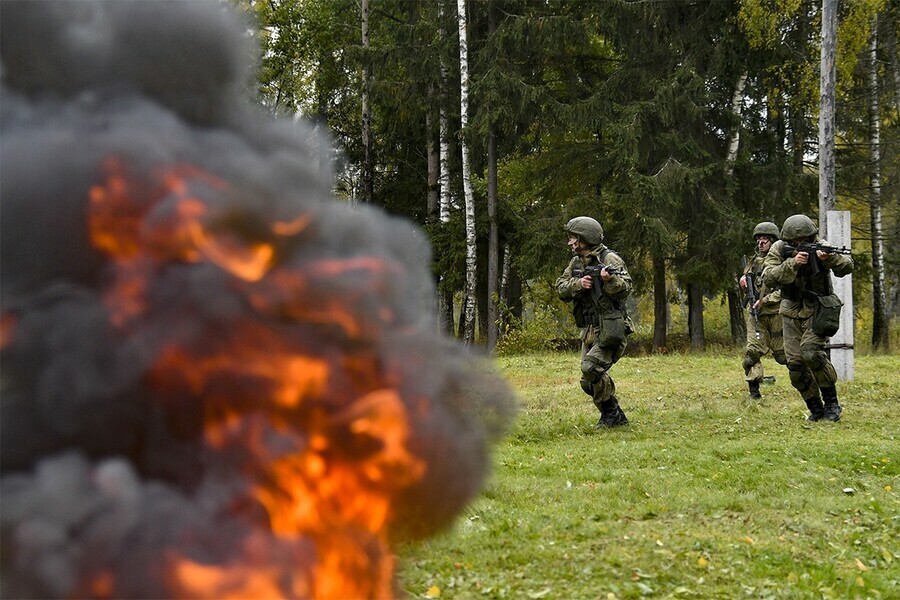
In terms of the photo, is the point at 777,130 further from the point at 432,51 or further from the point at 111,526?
the point at 111,526

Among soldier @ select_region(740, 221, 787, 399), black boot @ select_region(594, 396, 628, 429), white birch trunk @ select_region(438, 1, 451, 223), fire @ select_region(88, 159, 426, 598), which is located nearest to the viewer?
fire @ select_region(88, 159, 426, 598)

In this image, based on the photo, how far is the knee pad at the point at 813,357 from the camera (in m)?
12.0

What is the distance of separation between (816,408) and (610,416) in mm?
2546

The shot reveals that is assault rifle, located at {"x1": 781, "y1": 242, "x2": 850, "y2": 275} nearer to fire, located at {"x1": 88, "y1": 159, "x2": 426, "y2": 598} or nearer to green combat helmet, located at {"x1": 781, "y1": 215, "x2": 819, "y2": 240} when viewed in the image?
green combat helmet, located at {"x1": 781, "y1": 215, "x2": 819, "y2": 240}

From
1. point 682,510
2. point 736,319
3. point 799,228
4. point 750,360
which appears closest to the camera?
point 682,510

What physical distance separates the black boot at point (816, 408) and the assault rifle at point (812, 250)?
1.59 meters

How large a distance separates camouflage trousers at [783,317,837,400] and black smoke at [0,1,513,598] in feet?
26.4

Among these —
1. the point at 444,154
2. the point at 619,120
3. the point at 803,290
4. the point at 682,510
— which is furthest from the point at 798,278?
the point at 444,154

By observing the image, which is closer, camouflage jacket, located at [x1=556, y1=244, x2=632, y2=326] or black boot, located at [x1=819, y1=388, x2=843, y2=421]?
camouflage jacket, located at [x1=556, y1=244, x2=632, y2=326]

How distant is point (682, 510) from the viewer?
823cm

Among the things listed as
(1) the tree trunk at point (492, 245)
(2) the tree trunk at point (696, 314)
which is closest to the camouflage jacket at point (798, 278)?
(1) the tree trunk at point (492, 245)

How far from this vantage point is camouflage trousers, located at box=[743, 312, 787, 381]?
14242 millimetres

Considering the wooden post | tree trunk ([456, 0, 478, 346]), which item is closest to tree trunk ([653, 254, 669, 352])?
tree trunk ([456, 0, 478, 346])

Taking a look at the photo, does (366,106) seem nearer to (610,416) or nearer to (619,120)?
(619,120)
